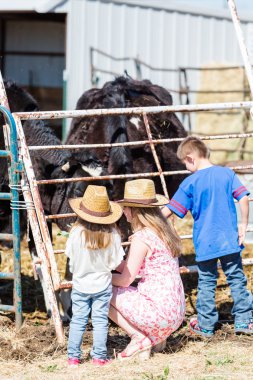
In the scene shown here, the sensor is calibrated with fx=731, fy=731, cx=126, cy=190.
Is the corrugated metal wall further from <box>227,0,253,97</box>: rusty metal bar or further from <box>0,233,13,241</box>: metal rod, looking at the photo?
<box>0,233,13,241</box>: metal rod

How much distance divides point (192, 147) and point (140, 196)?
0.74m

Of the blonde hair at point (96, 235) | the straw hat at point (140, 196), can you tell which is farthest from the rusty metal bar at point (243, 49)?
the blonde hair at point (96, 235)

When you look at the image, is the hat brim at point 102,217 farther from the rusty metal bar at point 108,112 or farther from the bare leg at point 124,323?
the rusty metal bar at point 108,112

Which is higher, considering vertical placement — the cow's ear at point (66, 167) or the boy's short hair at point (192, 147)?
the boy's short hair at point (192, 147)

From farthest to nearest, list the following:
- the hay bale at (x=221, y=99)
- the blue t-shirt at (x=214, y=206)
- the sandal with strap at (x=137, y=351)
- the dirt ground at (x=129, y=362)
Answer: the hay bale at (x=221, y=99), the blue t-shirt at (x=214, y=206), the sandal with strap at (x=137, y=351), the dirt ground at (x=129, y=362)

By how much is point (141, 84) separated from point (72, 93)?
386cm

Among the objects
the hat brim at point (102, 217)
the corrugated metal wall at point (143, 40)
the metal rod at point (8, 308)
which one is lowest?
the metal rod at point (8, 308)

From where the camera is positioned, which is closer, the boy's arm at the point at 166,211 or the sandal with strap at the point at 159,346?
the sandal with strap at the point at 159,346

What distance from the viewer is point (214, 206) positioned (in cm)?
532

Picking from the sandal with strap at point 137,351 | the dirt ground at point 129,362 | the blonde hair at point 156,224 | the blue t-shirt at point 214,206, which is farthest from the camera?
the blue t-shirt at point 214,206

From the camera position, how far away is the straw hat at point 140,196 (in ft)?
15.9

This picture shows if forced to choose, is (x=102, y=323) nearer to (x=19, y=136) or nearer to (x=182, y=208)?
(x=182, y=208)

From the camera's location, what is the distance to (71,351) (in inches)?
184

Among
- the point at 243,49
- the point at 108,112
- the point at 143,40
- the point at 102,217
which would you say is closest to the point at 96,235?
the point at 102,217
